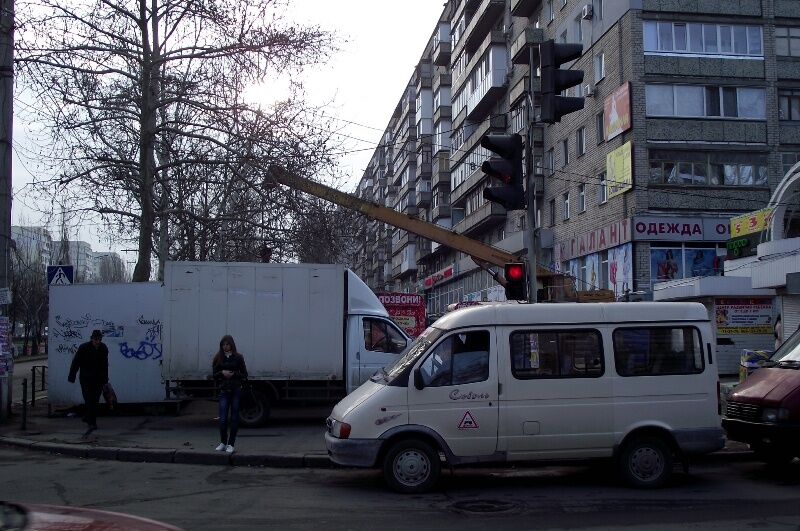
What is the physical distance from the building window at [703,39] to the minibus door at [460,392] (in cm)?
2596

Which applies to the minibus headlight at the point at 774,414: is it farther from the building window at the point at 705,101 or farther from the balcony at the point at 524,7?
the balcony at the point at 524,7

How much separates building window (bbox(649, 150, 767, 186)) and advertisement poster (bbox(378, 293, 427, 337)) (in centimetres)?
1096

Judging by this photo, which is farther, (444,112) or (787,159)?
(444,112)

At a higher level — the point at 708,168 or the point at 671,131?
the point at 671,131

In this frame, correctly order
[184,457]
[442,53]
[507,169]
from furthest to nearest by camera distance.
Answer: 1. [442,53]
2. [184,457]
3. [507,169]

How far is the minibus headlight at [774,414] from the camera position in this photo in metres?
9.80

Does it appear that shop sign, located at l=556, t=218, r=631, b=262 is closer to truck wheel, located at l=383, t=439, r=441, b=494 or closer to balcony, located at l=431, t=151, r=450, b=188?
truck wheel, located at l=383, t=439, r=441, b=494

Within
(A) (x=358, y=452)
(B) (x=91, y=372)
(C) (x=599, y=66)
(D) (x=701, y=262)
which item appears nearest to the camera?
(A) (x=358, y=452)

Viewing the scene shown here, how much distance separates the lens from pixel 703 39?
32406 mm

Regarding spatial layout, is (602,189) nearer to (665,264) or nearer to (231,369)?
(665,264)

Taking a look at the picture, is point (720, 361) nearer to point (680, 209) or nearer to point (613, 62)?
point (680, 209)

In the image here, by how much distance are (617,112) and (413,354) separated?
25475 mm

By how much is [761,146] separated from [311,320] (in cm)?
2415

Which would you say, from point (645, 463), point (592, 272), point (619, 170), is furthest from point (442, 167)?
point (645, 463)
